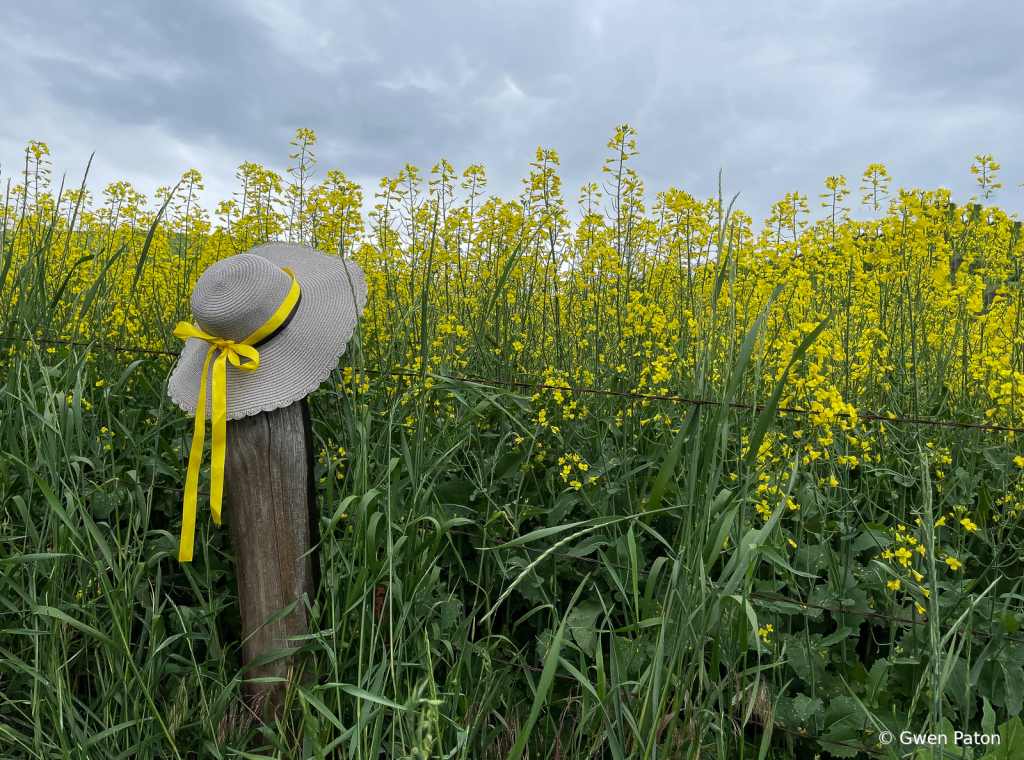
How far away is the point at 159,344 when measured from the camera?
3332 millimetres

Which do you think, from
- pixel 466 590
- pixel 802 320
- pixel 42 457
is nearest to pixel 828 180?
pixel 802 320

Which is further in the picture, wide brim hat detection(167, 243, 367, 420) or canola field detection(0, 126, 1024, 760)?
wide brim hat detection(167, 243, 367, 420)

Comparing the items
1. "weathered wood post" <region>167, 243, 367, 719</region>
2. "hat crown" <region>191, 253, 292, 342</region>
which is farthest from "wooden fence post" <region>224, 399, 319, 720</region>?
"hat crown" <region>191, 253, 292, 342</region>

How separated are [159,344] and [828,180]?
11.4ft

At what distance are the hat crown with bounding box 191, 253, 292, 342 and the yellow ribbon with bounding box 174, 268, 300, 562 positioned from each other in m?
0.02

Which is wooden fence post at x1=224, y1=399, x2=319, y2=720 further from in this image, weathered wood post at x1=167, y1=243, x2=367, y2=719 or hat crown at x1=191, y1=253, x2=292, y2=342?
hat crown at x1=191, y1=253, x2=292, y2=342

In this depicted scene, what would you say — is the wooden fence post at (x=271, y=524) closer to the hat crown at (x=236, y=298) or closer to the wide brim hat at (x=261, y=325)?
the wide brim hat at (x=261, y=325)

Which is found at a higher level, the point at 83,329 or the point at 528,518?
the point at 83,329

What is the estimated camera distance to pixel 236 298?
151 centimetres

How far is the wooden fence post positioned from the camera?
1.57 meters

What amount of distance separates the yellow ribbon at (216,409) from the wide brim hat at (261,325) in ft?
0.06

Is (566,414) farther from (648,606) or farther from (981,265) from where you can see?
(981,265)

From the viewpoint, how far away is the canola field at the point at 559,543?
4.13ft

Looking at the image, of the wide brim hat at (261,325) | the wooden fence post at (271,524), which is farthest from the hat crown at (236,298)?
the wooden fence post at (271,524)
